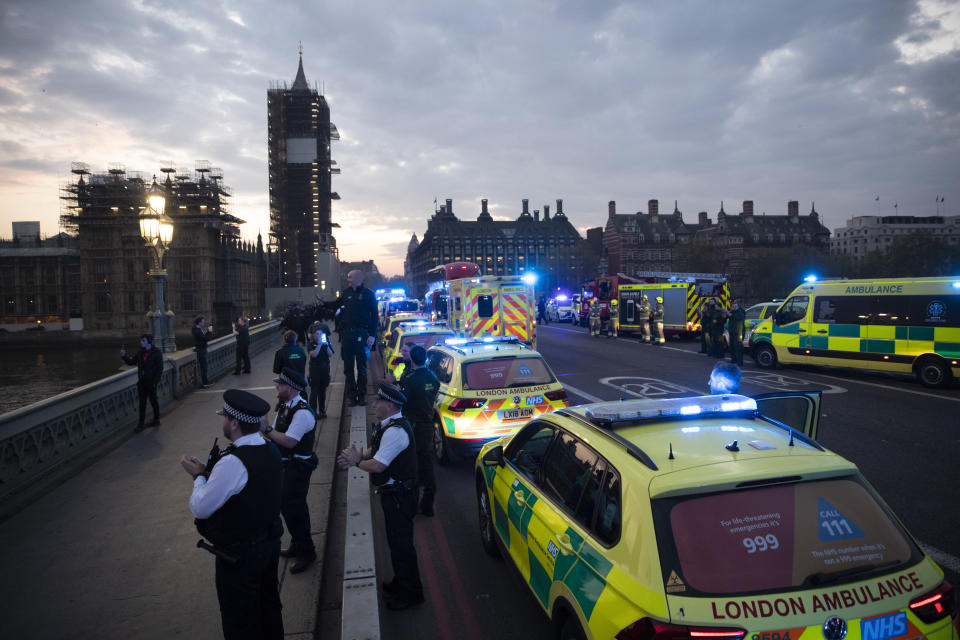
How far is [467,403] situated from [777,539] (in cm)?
489

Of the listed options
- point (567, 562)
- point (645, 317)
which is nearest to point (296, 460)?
point (567, 562)

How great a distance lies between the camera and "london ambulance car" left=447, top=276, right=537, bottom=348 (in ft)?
57.3

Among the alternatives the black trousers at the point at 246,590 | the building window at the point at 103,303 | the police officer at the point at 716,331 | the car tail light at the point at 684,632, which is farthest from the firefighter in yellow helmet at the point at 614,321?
the building window at the point at 103,303

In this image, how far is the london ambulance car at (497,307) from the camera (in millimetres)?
17469

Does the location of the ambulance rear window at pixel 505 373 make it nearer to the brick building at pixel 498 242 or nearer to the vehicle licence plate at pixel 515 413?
the vehicle licence plate at pixel 515 413

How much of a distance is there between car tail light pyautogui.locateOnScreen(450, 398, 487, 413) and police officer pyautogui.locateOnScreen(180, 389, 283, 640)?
3961mm

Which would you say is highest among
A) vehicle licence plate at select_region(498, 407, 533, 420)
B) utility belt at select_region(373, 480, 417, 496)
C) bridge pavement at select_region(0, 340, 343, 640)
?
utility belt at select_region(373, 480, 417, 496)

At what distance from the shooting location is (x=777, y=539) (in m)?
2.55

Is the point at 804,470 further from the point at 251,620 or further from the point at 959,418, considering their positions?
the point at 959,418

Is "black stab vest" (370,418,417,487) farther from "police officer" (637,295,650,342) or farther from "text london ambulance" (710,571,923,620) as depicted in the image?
→ "police officer" (637,295,650,342)

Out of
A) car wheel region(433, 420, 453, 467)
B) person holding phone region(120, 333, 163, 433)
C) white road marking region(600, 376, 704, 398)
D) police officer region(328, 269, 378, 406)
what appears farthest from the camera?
white road marking region(600, 376, 704, 398)

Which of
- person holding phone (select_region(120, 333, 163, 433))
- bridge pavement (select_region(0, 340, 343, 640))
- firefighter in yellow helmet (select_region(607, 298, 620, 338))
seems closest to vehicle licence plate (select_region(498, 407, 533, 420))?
bridge pavement (select_region(0, 340, 343, 640))

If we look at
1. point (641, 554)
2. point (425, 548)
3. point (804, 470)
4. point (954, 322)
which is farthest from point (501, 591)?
point (954, 322)

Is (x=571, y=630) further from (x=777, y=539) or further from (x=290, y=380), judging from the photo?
(x=290, y=380)
